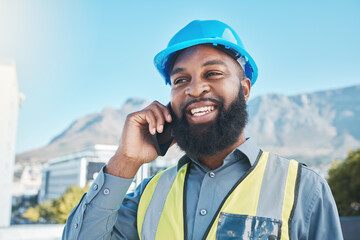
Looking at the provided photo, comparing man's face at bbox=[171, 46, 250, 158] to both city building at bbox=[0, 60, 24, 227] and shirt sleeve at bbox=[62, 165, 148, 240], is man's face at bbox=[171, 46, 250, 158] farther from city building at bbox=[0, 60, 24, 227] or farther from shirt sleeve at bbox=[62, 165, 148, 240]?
city building at bbox=[0, 60, 24, 227]

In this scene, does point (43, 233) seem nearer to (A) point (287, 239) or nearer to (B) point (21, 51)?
(A) point (287, 239)

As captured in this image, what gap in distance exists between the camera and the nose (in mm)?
1563

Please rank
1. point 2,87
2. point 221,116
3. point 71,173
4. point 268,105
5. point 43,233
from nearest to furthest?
point 221,116 → point 43,233 → point 2,87 → point 71,173 → point 268,105

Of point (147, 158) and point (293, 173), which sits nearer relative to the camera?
point (293, 173)

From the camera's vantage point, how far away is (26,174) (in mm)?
107250

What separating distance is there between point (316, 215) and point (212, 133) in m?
0.56

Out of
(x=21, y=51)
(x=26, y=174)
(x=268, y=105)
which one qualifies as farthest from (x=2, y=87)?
(x=268, y=105)

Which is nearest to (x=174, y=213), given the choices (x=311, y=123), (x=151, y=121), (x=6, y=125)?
(x=151, y=121)

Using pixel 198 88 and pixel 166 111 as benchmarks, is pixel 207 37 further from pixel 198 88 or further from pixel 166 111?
pixel 166 111

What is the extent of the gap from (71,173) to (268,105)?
421ft

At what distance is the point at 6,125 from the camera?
40750mm

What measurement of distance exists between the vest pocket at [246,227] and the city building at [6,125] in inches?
1553

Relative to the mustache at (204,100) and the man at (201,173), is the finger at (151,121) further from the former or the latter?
the mustache at (204,100)

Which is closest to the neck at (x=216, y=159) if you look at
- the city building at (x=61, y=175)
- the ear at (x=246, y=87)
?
the ear at (x=246, y=87)
